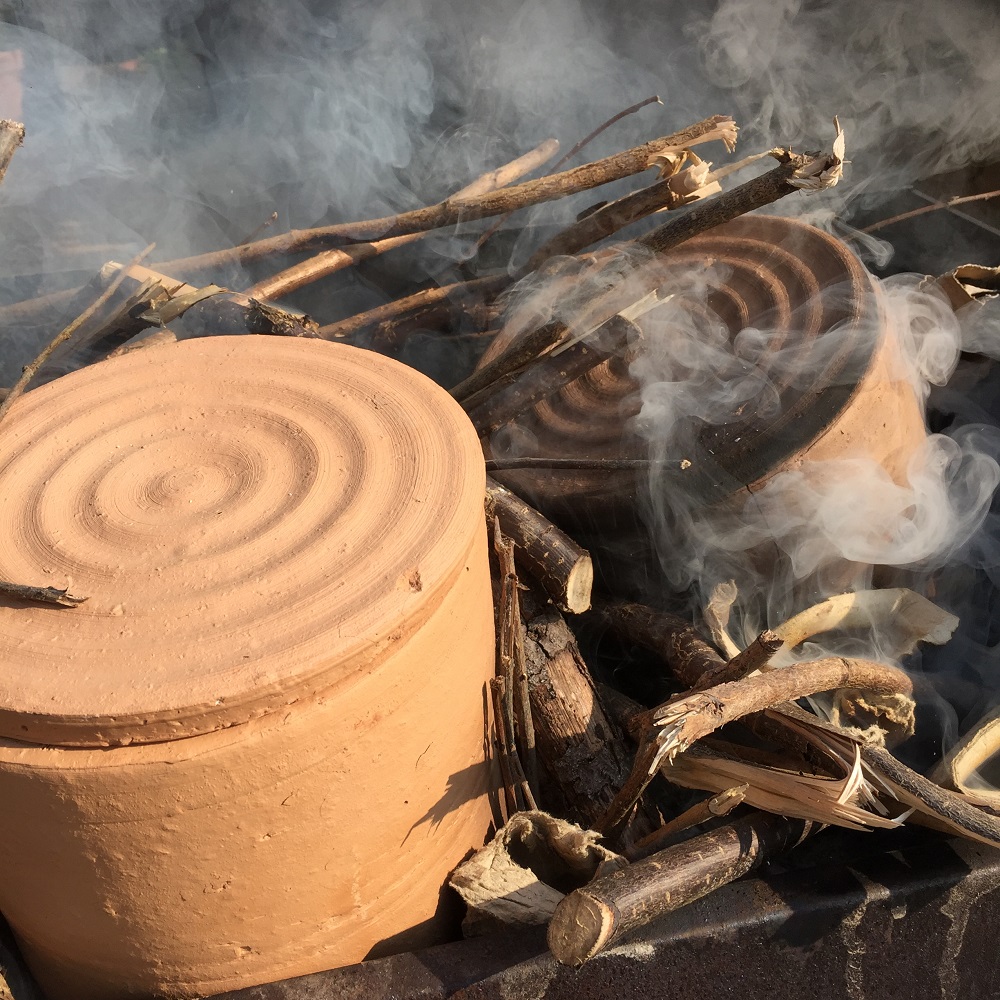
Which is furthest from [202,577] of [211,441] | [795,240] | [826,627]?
[795,240]

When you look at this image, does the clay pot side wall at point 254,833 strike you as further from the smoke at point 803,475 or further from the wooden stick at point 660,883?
the smoke at point 803,475

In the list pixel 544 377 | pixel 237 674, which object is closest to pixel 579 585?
pixel 544 377

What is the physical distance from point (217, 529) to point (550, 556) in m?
1.20

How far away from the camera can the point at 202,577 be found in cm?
191

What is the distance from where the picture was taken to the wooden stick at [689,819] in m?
2.24

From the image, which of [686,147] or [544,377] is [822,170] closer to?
[686,147]

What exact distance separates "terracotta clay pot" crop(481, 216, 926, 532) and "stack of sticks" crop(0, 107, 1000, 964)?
210 mm

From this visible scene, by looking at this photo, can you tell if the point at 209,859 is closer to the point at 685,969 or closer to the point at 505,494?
the point at 685,969

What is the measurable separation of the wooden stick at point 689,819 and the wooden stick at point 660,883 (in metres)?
0.07

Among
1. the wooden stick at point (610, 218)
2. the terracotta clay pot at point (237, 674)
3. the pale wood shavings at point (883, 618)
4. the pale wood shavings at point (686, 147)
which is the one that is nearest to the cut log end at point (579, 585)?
the terracotta clay pot at point (237, 674)

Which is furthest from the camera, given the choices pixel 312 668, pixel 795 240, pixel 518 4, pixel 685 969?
pixel 518 4

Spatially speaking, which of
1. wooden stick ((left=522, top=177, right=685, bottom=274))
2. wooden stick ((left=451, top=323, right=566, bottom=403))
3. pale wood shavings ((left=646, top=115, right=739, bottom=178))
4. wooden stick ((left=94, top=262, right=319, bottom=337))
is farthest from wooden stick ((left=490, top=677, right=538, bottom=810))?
pale wood shavings ((left=646, top=115, right=739, bottom=178))

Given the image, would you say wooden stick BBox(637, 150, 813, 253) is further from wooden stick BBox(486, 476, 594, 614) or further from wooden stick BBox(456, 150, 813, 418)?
wooden stick BBox(486, 476, 594, 614)

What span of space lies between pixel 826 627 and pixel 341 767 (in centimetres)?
195
